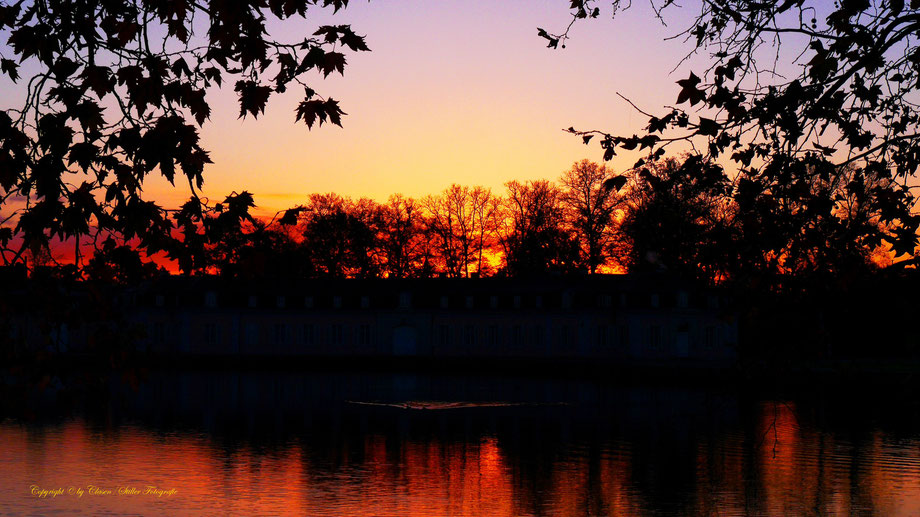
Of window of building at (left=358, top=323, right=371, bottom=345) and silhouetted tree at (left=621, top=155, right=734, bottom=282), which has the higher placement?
silhouetted tree at (left=621, top=155, right=734, bottom=282)

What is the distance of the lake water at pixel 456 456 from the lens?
2114 centimetres

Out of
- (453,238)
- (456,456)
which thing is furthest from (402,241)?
(456,456)

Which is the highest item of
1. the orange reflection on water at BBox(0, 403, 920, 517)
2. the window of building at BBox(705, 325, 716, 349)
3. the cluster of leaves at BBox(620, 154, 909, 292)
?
the cluster of leaves at BBox(620, 154, 909, 292)

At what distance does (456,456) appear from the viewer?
28359mm

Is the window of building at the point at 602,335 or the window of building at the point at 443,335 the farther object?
the window of building at the point at 443,335

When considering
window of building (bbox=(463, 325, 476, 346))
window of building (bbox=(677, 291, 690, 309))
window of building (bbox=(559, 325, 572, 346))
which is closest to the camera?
window of building (bbox=(677, 291, 690, 309))

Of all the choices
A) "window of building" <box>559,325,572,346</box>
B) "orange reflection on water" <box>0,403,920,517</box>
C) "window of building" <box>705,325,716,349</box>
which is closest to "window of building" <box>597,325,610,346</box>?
"window of building" <box>559,325,572,346</box>

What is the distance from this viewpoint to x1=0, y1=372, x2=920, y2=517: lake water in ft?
69.4

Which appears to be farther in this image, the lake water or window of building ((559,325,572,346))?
window of building ((559,325,572,346))

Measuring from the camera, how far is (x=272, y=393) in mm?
49281

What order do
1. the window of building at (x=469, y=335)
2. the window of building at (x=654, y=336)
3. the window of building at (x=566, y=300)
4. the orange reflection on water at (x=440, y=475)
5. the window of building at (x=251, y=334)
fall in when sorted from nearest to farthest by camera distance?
the orange reflection on water at (x=440, y=475) → the window of building at (x=654, y=336) → the window of building at (x=566, y=300) → the window of building at (x=469, y=335) → the window of building at (x=251, y=334)

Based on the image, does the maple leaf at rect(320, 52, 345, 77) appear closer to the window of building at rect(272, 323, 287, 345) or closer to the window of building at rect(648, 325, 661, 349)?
the window of building at rect(648, 325, 661, 349)

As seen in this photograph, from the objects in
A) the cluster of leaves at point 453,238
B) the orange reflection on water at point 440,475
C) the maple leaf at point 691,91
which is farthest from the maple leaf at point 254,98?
the cluster of leaves at point 453,238

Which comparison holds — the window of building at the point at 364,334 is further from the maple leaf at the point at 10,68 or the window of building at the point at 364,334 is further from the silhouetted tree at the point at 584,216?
the maple leaf at the point at 10,68
